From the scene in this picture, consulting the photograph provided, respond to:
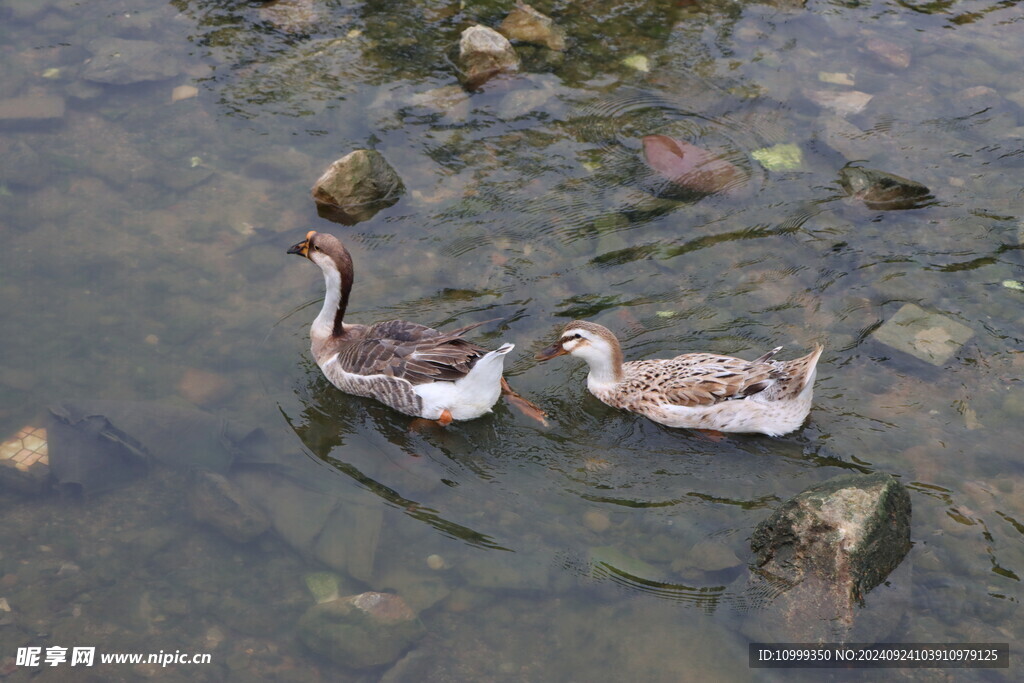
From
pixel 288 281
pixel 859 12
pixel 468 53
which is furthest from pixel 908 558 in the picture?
pixel 859 12

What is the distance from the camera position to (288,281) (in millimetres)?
8875

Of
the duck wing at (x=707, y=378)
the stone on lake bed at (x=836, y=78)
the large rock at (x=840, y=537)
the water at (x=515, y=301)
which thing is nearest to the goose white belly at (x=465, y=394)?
the water at (x=515, y=301)

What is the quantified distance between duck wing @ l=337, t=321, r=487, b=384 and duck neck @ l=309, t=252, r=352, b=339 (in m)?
→ 0.23

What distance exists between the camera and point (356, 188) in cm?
941

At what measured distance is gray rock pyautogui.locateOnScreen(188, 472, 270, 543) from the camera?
→ 6824 mm

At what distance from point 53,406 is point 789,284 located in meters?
6.64

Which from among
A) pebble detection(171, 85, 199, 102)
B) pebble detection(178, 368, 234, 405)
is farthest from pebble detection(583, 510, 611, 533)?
pebble detection(171, 85, 199, 102)

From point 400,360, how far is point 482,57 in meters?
4.82

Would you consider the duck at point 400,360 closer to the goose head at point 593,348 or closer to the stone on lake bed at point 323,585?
the goose head at point 593,348

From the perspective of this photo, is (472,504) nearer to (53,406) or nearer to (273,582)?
(273,582)

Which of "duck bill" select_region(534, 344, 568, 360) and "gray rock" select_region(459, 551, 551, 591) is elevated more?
"duck bill" select_region(534, 344, 568, 360)

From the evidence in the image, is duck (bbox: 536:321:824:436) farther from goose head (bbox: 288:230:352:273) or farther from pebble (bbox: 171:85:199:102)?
pebble (bbox: 171:85:199:102)

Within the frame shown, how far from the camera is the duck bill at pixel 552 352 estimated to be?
25.5 feet

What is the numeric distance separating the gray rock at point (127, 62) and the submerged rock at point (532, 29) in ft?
13.6
